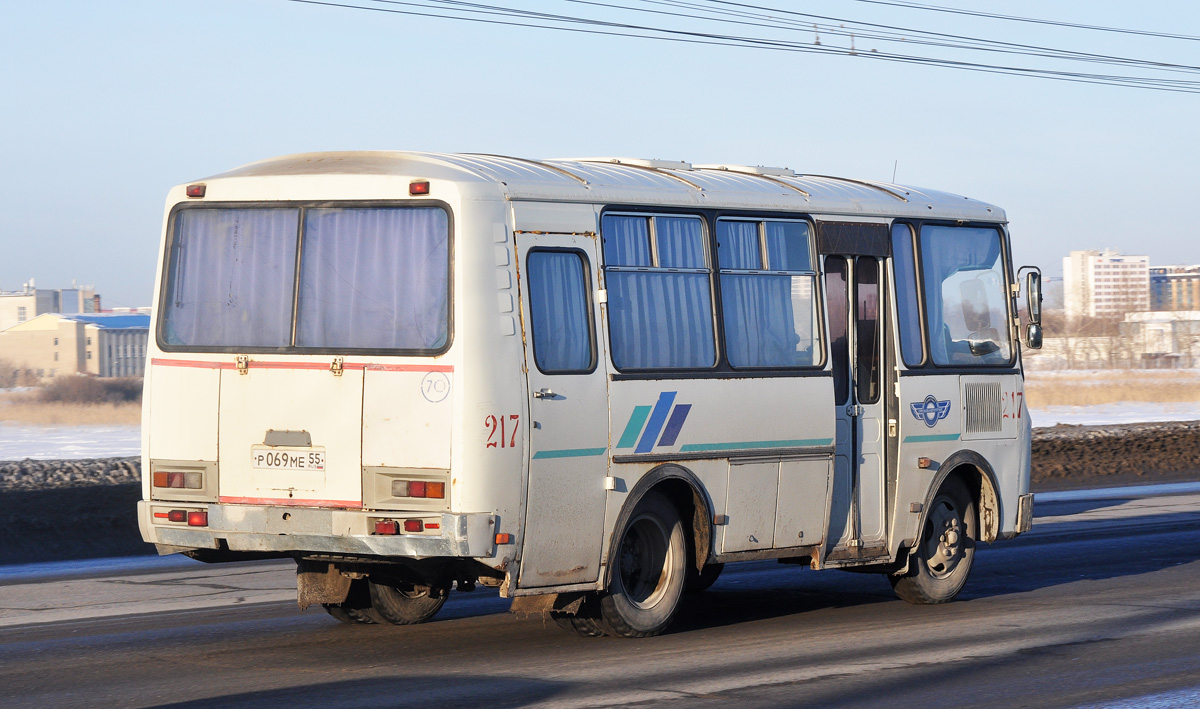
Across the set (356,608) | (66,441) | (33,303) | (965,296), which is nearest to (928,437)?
(965,296)

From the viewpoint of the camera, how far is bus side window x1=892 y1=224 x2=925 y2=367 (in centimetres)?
1138

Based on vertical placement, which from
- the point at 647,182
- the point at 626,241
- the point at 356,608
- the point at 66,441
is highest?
the point at 647,182

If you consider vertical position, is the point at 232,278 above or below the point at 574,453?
above

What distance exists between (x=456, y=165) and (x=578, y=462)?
186 centimetres

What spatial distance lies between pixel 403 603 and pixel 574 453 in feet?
6.84

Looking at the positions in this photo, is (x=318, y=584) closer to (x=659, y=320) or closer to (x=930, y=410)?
(x=659, y=320)

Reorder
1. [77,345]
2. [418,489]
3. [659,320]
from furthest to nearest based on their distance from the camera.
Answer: [77,345], [659,320], [418,489]

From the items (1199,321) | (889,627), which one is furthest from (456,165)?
(1199,321)

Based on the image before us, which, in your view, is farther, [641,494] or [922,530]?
[922,530]

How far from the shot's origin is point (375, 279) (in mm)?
8750

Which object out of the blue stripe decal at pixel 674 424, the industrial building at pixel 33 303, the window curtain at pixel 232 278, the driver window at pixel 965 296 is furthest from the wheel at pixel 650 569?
the industrial building at pixel 33 303

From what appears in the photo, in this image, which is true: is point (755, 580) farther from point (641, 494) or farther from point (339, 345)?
point (339, 345)

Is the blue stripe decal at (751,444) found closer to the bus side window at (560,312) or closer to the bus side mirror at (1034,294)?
the bus side window at (560,312)

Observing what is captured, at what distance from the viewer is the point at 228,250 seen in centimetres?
920
